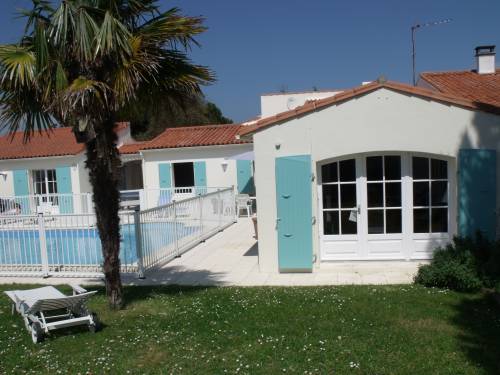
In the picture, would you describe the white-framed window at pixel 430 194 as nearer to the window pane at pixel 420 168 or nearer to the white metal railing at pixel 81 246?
the window pane at pixel 420 168

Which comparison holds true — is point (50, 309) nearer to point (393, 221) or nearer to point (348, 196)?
point (348, 196)

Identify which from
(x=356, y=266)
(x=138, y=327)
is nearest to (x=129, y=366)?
(x=138, y=327)

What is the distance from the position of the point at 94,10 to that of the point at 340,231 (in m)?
6.54

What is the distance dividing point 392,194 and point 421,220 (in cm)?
85

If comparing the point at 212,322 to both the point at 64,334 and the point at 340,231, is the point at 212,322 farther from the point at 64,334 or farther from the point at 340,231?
the point at 340,231

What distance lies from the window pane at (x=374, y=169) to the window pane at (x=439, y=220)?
137 cm

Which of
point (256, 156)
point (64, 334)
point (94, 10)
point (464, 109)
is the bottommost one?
point (64, 334)

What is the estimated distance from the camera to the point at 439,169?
386 inches

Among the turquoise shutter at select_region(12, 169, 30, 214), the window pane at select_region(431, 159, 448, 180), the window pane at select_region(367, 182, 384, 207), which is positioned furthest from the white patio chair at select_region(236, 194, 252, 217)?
the turquoise shutter at select_region(12, 169, 30, 214)

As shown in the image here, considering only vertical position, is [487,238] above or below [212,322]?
above

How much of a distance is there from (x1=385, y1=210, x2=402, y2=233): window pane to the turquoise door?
1.75 meters

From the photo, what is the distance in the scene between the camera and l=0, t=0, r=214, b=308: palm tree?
6750mm

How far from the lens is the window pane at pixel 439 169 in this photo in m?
9.79

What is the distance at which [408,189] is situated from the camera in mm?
9828
